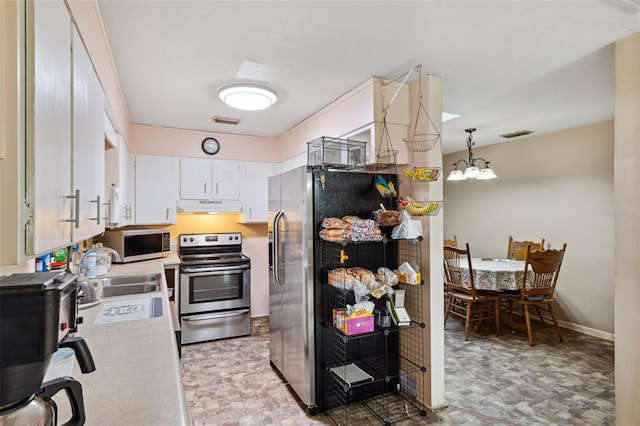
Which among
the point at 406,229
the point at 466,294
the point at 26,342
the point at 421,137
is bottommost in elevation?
the point at 466,294

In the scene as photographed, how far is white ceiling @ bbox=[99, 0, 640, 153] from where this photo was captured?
69.2 inches

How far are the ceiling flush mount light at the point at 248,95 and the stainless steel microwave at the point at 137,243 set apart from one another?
68.2 inches

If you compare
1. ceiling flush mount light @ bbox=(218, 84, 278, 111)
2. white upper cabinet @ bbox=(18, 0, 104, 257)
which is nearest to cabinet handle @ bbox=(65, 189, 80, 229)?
white upper cabinet @ bbox=(18, 0, 104, 257)

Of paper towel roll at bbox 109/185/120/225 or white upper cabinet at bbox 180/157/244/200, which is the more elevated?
white upper cabinet at bbox 180/157/244/200

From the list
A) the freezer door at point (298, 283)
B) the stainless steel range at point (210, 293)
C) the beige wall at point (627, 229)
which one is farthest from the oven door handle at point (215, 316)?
the beige wall at point (627, 229)

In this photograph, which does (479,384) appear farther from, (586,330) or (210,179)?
(210,179)

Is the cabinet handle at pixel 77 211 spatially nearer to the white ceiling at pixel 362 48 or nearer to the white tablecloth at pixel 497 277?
the white ceiling at pixel 362 48

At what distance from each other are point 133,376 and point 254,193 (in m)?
3.43

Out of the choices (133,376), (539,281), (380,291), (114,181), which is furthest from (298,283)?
(539,281)

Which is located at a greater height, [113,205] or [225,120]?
[225,120]

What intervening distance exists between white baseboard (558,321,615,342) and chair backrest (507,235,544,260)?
3.08 ft

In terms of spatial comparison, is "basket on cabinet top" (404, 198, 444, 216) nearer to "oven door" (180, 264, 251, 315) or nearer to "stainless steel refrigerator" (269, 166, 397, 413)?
"stainless steel refrigerator" (269, 166, 397, 413)

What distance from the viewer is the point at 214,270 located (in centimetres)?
393

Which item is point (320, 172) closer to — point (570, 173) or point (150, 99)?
point (150, 99)
